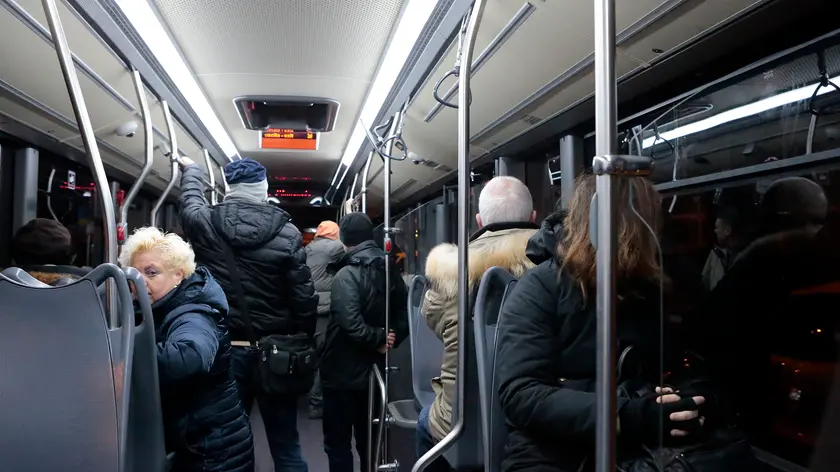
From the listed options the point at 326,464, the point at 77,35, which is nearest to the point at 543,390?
the point at 77,35

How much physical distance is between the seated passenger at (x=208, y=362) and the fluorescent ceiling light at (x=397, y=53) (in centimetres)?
134

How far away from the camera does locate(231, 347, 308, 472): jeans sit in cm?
328

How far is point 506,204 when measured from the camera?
221 cm

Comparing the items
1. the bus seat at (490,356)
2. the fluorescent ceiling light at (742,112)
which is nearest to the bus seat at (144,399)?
the bus seat at (490,356)

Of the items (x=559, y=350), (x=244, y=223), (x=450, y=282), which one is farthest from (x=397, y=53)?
(x=559, y=350)

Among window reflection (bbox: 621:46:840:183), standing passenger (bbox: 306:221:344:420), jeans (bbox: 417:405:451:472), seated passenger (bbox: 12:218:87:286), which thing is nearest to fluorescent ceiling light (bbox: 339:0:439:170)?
standing passenger (bbox: 306:221:344:420)

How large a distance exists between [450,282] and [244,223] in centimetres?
114

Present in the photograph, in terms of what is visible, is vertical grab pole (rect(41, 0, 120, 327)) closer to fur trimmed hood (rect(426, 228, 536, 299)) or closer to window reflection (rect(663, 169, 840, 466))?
fur trimmed hood (rect(426, 228, 536, 299))

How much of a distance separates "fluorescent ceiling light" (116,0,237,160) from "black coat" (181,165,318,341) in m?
0.55

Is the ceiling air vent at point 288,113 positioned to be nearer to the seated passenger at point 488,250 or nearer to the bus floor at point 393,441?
the bus floor at point 393,441

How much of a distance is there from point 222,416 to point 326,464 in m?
2.41

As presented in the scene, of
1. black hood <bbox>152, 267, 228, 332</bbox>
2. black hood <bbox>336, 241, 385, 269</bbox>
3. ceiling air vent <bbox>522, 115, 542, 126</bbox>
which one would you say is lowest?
black hood <bbox>152, 267, 228, 332</bbox>

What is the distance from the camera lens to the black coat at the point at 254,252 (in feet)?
10.2

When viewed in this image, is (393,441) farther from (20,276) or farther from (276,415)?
(20,276)
